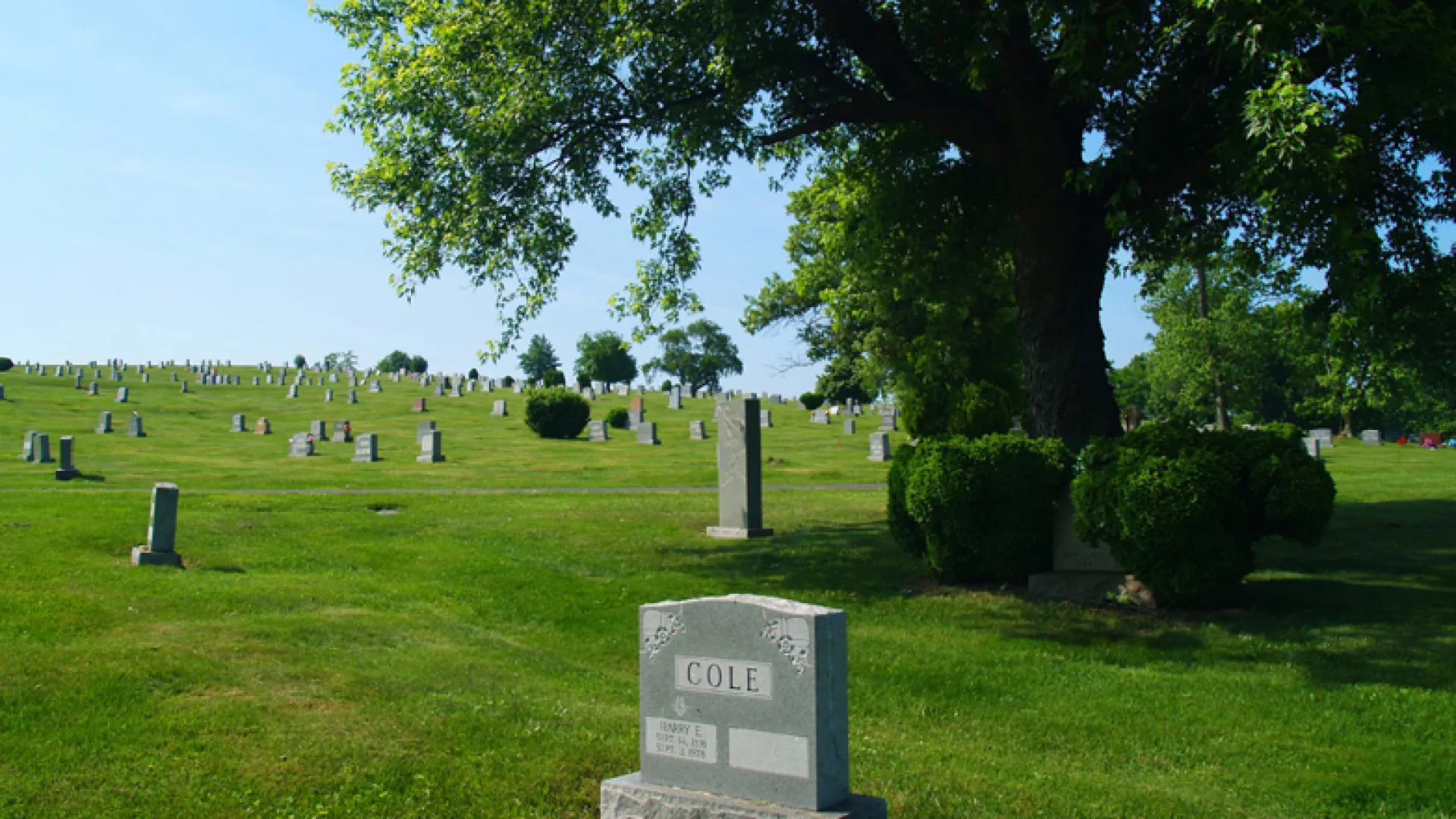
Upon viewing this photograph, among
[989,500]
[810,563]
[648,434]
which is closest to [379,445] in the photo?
[648,434]

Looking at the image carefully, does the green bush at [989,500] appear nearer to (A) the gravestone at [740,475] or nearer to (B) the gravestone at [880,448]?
(A) the gravestone at [740,475]

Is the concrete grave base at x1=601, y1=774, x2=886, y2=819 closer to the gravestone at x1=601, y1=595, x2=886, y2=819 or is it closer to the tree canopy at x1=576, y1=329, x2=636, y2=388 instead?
the gravestone at x1=601, y1=595, x2=886, y2=819

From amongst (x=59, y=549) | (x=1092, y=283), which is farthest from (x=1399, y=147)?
(x=59, y=549)

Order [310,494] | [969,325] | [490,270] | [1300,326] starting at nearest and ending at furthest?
[1300,326] < [490,270] < [310,494] < [969,325]

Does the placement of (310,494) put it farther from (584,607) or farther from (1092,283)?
(1092,283)

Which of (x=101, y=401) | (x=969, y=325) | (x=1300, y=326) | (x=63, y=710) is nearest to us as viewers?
(x=63, y=710)

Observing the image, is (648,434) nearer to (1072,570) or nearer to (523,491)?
(523,491)

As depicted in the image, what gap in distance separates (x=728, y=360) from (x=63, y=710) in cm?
12063

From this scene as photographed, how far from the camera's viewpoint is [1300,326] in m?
15.7

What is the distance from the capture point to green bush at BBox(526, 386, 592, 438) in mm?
41594

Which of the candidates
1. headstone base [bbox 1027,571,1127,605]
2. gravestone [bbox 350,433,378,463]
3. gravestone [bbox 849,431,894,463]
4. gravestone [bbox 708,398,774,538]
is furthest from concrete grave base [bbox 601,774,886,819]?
gravestone [bbox 350,433,378,463]

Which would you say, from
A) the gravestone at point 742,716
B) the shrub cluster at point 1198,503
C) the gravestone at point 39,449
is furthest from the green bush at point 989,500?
the gravestone at point 39,449

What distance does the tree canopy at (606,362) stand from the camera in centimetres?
10362

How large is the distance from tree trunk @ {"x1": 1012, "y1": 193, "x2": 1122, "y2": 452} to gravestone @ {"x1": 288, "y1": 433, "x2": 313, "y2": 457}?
2673 cm
